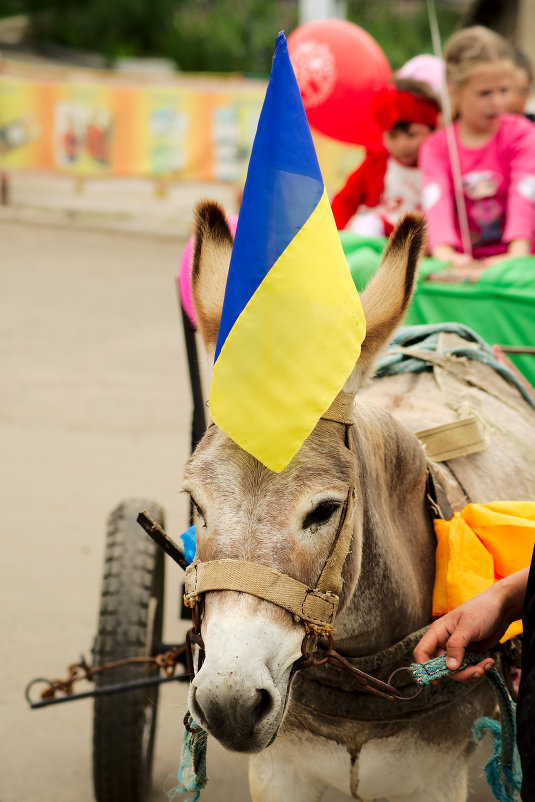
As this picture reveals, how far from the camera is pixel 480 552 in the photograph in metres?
2.23

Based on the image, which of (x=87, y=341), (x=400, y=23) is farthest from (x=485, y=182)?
(x=400, y=23)

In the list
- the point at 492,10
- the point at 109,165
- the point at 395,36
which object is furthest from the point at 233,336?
the point at 395,36

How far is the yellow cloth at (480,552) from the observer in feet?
7.30

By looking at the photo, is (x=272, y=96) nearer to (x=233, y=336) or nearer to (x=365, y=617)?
(x=233, y=336)

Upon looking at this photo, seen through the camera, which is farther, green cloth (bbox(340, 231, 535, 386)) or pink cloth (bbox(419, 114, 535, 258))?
pink cloth (bbox(419, 114, 535, 258))

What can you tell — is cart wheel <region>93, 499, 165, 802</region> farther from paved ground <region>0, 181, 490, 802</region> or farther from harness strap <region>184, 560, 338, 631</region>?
harness strap <region>184, 560, 338, 631</region>

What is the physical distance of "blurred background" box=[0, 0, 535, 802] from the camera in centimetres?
397

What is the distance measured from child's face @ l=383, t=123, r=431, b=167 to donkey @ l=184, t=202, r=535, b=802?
6.81ft

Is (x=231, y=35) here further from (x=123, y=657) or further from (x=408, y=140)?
(x=123, y=657)

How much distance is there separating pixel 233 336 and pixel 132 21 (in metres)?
31.1

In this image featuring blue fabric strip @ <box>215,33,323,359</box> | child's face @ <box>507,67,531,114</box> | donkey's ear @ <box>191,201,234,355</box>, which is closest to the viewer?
blue fabric strip @ <box>215,33,323,359</box>

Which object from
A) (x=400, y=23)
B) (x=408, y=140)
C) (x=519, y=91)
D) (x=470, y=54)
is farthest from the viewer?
(x=400, y=23)

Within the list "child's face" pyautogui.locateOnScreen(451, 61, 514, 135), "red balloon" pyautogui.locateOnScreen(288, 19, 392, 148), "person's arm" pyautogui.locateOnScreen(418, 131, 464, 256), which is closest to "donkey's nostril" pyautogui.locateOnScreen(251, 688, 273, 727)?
"person's arm" pyautogui.locateOnScreen(418, 131, 464, 256)

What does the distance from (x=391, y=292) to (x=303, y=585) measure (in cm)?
68
